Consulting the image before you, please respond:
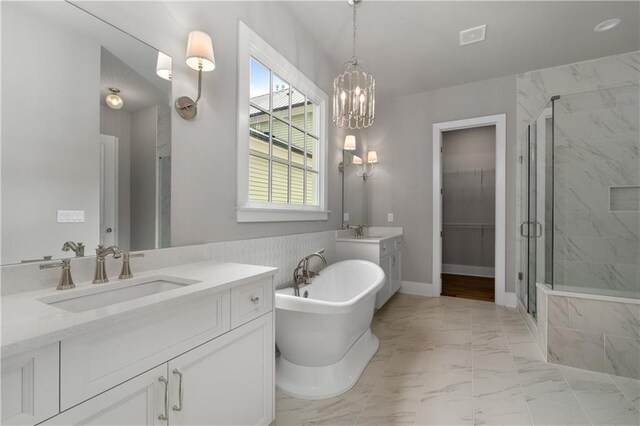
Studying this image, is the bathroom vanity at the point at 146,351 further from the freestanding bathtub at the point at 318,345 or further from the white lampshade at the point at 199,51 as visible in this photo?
the white lampshade at the point at 199,51

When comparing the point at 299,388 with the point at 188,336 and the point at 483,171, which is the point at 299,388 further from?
the point at 483,171

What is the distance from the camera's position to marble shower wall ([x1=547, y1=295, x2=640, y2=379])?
6.54ft

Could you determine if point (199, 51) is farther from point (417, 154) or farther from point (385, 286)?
point (417, 154)

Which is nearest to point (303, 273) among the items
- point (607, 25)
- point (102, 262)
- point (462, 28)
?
point (102, 262)

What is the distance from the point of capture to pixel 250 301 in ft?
4.27

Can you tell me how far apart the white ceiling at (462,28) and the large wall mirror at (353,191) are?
1.07 metres

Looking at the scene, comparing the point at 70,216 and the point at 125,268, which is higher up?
the point at 70,216

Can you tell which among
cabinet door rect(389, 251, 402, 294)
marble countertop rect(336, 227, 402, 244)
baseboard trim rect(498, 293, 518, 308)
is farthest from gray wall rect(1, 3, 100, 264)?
baseboard trim rect(498, 293, 518, 308)

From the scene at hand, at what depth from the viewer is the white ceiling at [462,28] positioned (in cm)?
241

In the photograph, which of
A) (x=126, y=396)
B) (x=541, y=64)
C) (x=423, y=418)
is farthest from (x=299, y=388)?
(x=541, y=64)

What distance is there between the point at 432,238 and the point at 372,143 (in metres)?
1.62

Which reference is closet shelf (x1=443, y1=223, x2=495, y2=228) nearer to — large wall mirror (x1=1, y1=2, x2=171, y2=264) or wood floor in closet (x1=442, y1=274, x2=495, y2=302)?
wood floor in closet (x1=442, y1=274, x2=495, y2=302)

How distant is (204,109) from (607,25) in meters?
3.57

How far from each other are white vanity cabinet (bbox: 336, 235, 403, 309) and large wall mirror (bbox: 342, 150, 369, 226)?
16.0 inches
